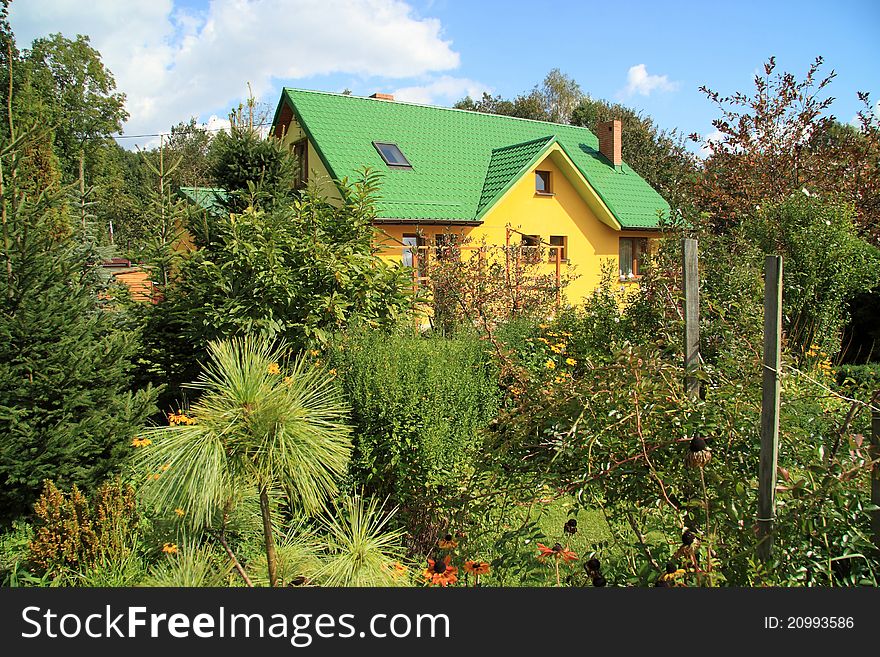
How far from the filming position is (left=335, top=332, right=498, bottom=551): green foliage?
425 cm

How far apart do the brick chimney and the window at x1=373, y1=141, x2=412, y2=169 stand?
875 centimetres

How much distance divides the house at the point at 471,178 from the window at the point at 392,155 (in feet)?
0.14

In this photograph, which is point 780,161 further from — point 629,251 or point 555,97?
point 555,97

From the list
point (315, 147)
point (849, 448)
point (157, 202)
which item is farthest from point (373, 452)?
point (315, 147)

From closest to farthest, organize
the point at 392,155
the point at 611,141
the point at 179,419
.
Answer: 1. the point at 179,419
2. the point at 392,155
3. the point at 611,141

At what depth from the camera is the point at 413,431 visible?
13.9 feet

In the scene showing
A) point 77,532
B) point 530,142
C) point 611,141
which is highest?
point 611,141

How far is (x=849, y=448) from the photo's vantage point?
92.3 inches

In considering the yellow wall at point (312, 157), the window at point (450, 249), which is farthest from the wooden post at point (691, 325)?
the yellow wall at point (312, 157)

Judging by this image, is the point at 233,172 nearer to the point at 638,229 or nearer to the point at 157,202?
the point at 157,202

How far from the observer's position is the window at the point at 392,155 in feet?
59.8

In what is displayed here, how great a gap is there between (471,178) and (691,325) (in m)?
17.0

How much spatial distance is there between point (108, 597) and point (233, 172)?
6.92 metres

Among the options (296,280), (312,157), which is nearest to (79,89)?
(312,157)
